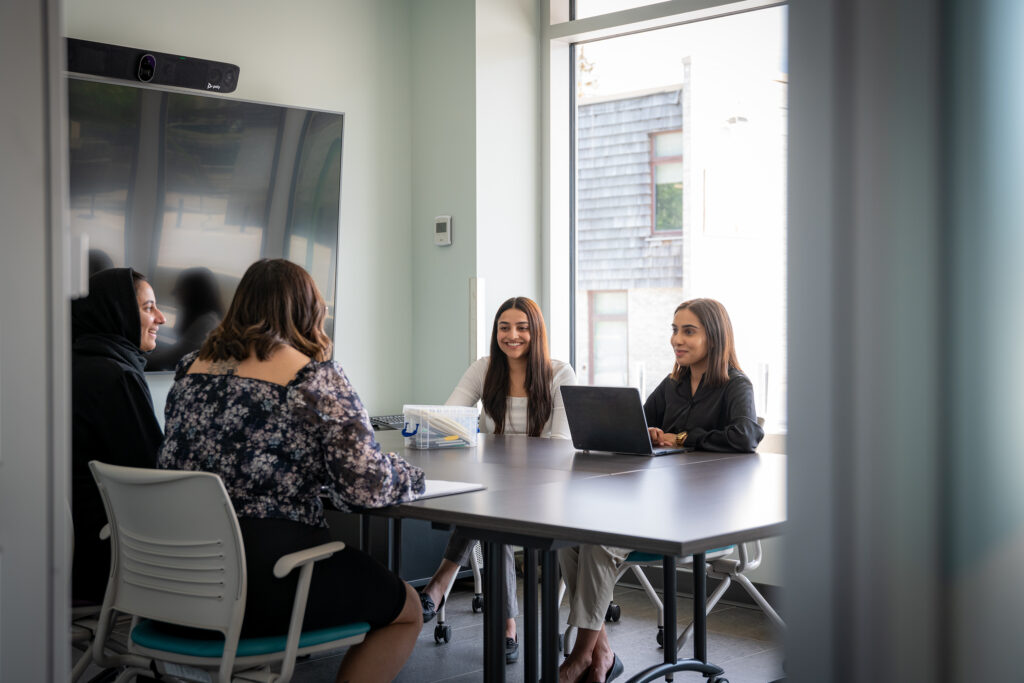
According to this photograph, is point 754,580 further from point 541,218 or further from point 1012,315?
point 1012,315

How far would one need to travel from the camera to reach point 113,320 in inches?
119

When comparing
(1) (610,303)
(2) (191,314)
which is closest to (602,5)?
(1) (610,303)

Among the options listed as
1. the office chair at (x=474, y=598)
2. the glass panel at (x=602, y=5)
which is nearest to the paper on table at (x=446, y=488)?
the office chair at (x=474, y=598)

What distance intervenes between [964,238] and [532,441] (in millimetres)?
2813

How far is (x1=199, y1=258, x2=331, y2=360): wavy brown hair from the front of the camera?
7.61ft

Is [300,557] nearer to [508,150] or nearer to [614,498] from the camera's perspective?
[614,498]

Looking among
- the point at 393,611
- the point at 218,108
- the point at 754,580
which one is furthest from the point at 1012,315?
the point at 218,108

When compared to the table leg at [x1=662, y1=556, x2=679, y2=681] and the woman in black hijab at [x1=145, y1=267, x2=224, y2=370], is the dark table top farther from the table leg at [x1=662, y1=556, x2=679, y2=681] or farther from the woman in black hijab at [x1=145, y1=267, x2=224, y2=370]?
the woman in black hijab at [x1=145, y1=267, x2=224, y2=370]

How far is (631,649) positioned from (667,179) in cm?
229

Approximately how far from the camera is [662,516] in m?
2.06

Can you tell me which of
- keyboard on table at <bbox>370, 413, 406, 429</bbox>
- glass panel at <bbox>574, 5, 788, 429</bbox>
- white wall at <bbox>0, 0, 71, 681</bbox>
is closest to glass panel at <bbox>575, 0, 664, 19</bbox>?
glass panel at <bbox>574, 5, 788, 429</bbox>

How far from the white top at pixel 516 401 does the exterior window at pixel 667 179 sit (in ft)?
3.89

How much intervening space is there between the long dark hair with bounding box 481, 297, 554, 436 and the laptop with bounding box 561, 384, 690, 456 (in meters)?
0.63

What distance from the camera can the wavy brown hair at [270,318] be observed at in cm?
232
